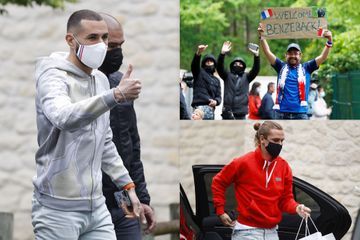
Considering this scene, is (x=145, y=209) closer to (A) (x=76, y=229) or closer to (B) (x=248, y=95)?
(A) (x=76, y=229)

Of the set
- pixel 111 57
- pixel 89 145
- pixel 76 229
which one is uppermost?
pixel 111 57

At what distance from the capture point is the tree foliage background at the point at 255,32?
29.8ft

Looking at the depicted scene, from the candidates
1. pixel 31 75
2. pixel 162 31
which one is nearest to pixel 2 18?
pixel 31 75

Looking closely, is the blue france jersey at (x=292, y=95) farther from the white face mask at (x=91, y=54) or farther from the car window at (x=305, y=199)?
the white face mask at (x=91, y=54)

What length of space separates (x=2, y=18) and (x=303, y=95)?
2321 mm

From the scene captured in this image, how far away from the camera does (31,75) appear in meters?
6.63

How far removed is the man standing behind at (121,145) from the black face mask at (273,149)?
1.13 m

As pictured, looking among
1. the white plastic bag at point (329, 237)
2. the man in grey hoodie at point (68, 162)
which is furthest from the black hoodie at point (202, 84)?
the man in grey hoodie at point (68, 162)

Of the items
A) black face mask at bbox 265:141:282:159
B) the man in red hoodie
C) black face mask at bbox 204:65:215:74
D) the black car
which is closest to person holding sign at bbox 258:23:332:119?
black face mask at bbox 204:65:215:74

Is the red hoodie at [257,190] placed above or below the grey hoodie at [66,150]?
below

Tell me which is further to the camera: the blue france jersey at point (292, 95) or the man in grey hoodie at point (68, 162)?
the blue france jersey at point (292, 95)

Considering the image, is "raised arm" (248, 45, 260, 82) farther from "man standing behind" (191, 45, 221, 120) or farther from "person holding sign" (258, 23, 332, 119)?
"man standing behind" (191, 45, 221, 120)

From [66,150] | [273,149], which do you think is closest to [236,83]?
[273,149]

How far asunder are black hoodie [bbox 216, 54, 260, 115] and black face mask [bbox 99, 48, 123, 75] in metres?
1.97
